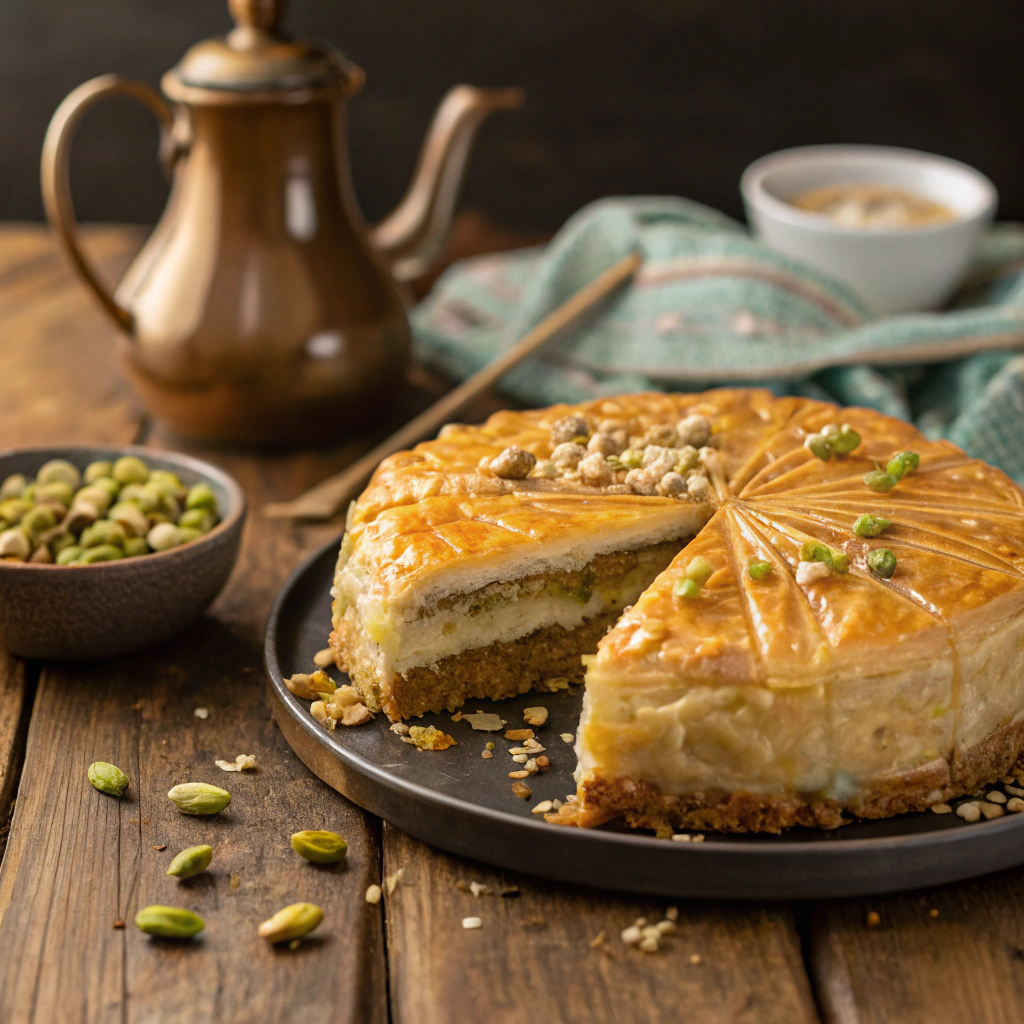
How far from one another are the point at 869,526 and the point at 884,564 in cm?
20

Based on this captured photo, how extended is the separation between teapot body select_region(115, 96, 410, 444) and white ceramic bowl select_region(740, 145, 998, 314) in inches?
76.3

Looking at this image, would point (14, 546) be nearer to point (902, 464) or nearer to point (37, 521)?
point (37, 521)

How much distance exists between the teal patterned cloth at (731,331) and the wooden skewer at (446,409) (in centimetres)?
10

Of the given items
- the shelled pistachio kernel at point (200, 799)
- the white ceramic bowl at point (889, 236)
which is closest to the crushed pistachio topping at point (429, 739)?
the shelled pistachio kernel at point (200, 799)

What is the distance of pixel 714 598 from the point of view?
10.4ft

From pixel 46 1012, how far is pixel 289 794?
834mm

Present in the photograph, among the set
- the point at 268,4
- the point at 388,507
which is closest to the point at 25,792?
the point at 388,507

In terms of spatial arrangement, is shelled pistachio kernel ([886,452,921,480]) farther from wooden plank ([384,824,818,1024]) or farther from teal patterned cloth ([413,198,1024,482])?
wooden plank ([384,824,818,1024])

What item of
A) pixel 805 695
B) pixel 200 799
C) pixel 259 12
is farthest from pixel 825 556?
pixel 259 12

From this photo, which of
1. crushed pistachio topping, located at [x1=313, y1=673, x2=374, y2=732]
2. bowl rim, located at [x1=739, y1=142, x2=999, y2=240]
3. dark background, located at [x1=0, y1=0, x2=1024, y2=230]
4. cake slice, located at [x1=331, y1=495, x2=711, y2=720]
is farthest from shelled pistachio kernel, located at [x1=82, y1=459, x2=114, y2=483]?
dark background, located at [x1=0, y1=0, x2=1024, y2=230]

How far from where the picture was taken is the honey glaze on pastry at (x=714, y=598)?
2.96 meters

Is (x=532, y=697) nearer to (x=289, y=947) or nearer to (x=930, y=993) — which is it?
(x=289, y=947)

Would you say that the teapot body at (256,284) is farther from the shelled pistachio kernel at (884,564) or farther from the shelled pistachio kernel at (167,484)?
the shelled pistachio kernel at (884,564)

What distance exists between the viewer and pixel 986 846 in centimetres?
289
